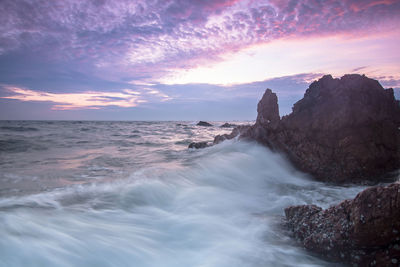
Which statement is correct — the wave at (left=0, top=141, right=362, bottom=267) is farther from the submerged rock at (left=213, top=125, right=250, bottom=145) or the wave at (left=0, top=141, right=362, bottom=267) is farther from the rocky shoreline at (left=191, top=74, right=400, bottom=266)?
the submerged rock at (left=213, top=125, right=250, bottom=145)

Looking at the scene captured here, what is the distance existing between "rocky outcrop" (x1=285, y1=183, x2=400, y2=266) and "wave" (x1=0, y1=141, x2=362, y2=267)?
0.32 metres

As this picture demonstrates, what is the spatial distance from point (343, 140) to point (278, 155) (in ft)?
6.31

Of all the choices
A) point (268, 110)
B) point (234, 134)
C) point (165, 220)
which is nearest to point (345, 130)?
point (268, 110)

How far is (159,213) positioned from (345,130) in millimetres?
5050

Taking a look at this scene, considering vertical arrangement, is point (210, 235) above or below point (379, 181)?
below

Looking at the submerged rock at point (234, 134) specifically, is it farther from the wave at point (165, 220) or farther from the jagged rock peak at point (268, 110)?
the wave at point (165, 220)

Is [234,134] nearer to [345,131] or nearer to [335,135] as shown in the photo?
[335,135]

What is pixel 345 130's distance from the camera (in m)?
6.18

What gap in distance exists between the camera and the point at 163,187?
5695 mm

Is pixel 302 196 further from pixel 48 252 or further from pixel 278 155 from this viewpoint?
pixel 48 252

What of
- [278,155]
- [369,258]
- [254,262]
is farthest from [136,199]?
[278,155]

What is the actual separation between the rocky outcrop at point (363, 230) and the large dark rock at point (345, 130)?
376cm

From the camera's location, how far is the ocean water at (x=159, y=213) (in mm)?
2992

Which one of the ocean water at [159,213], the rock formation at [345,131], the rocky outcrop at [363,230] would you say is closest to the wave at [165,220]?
the ocean water at [159,213]
